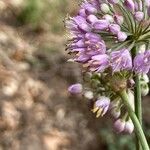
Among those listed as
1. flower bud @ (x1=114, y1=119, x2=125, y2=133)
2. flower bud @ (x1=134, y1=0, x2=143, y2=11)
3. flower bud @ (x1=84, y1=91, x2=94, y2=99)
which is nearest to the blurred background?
flower bud @ (x1=114, y1=119, x2=125, y2=133)

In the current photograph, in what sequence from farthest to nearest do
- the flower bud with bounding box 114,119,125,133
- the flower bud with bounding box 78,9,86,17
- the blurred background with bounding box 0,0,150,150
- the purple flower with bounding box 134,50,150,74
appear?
1. the blurred background with bounding box 0,0,150,150
2. the flower bud with bounding box 114,119,125,133
3. the flower bud with bounding box 78,9,86,17
4. the purple flower with bounding box 134,50,150,74

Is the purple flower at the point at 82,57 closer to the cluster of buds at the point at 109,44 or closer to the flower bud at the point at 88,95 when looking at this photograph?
the cluster of buds at the point at 109,44

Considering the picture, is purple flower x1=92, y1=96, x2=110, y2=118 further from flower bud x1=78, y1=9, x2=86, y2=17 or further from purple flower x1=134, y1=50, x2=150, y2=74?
flower bud x1=78, y1=9, x2=86, y2=17

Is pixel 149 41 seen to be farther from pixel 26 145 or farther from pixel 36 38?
pixel 36 38

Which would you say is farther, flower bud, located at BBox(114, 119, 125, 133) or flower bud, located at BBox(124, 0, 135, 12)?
flower bud, located at BBox(114, 119, 125, 133)

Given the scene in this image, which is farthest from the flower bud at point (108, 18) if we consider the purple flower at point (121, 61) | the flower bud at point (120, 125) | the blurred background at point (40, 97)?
the blurred background at point (40, 97)

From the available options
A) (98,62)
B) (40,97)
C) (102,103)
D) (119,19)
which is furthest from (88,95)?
(40,97)
